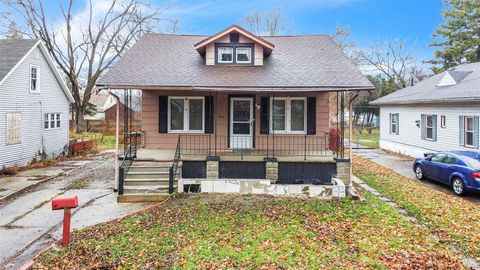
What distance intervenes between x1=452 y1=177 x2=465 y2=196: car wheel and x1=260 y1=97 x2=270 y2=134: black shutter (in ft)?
21.7

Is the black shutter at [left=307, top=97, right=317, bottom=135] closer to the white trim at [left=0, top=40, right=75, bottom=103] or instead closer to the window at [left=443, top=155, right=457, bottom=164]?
the window at [left=443, top=155, right=457, bottom=164]

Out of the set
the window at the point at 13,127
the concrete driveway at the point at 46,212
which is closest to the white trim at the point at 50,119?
the window at the point at 13,127

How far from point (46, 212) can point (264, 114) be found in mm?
7709

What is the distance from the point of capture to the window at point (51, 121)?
60.6 ft

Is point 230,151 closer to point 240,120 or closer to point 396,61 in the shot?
point 240,120

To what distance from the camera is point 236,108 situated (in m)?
13.0

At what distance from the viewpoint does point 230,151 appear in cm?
1250

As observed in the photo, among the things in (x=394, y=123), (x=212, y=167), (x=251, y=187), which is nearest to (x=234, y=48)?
(x=212, y=167)

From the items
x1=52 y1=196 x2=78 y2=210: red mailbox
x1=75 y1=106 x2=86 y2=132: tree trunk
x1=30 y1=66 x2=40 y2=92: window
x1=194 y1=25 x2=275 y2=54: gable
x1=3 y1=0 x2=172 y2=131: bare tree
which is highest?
x1=3 y1=0 x2=172 y2=131: bare tree

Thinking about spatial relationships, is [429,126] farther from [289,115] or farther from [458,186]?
[289,115]

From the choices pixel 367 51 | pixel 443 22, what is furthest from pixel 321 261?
pixel 367 51

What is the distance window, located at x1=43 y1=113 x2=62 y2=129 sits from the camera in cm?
1848

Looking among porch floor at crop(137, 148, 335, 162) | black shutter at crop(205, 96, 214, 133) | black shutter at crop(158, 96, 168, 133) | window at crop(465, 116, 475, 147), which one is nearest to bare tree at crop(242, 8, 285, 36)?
window at crop(465, 116, 475, 147)

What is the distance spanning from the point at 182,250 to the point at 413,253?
4132 mm
